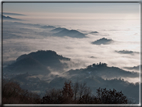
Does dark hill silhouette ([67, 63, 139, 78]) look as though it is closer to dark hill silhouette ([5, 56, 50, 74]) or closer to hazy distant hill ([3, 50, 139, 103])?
hazy distant hill ([3, 50, 139, 103])

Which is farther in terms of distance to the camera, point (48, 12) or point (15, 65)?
point (15, 65)

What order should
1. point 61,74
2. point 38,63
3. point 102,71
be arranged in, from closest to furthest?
1. point 61,74
2. point 102,71
3. point 38,63

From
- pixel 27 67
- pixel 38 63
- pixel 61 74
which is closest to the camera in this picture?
pixel 61 74

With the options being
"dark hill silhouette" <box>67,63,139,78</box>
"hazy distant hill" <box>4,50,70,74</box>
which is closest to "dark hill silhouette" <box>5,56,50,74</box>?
"hazy distant hill" <box>4,50,70,74</box>

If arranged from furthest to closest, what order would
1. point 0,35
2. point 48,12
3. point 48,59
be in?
1. point 48,59
2. point 48,12
3. point 0,35

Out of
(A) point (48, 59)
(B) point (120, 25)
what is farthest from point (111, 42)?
(A) point (48, 59)

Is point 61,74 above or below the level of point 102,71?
below

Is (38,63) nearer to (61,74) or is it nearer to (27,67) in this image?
(27,67)

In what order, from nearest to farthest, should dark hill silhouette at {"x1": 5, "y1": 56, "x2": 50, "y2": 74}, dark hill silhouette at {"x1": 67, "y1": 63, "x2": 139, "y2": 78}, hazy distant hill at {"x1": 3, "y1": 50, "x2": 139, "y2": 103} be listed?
hazy distant hill at {"x1": 3, "y1": 50, "x2": 139, "y2": 103}
dark hill silhouette at {"x1": 67, "y1": 63, "x2": 139, "y2": 78}
dark hill silhouette at {"x1": 5, "y1": 56, "x2": 50, "y2": 74}

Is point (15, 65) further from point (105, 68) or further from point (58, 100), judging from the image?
point (58, 100)

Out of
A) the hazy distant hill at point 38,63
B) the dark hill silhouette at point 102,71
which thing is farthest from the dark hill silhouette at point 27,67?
the dark hill silhouette at point 102,71

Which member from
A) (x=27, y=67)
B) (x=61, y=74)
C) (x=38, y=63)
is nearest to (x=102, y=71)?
(x=61, y=74)
